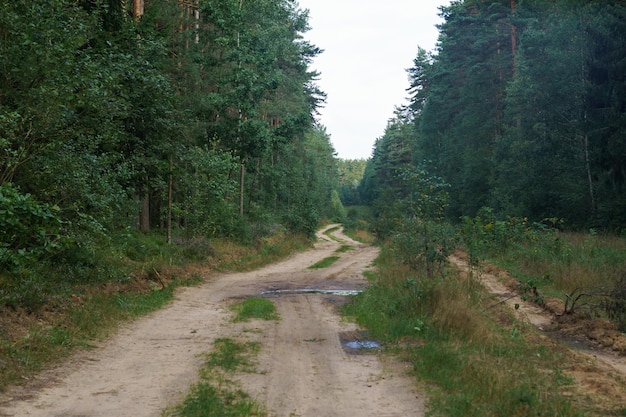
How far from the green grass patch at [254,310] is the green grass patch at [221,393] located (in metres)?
2.88

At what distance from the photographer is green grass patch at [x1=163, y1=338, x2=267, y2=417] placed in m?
5.44

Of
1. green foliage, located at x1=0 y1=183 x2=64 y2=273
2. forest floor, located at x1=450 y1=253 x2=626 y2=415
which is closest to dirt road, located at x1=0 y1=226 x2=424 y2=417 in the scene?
green foliage, located at x1=0 y1=183 x2=64 y2=273

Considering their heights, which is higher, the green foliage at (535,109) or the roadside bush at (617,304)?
the green foliage at (535,109)

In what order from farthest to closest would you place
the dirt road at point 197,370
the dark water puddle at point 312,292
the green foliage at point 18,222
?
the dark water puddle at point 312,292, the green foliage at point 18,222, the dirt road at point 197,370

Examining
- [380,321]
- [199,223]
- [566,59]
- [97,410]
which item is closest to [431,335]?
[380,321]

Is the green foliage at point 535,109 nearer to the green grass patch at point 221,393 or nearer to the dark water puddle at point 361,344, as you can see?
the dark water puddle at point 361,344

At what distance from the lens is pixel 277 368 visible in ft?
23.9

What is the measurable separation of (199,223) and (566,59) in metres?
21.4

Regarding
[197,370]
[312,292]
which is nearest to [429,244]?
[312,292]

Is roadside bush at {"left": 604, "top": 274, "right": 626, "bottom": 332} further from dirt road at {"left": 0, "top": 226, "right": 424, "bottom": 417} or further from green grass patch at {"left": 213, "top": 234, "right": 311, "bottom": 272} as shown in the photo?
green grass patch at {"left": 213, "top": 234, "right": 311, "bottom": 272}

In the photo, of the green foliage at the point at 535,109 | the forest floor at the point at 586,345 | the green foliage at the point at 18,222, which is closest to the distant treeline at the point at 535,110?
the green foliage at the point at 535,109

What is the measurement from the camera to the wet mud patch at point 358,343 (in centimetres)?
855

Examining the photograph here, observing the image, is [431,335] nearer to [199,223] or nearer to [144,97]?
[144,97]

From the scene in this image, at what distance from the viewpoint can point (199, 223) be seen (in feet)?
71.9
